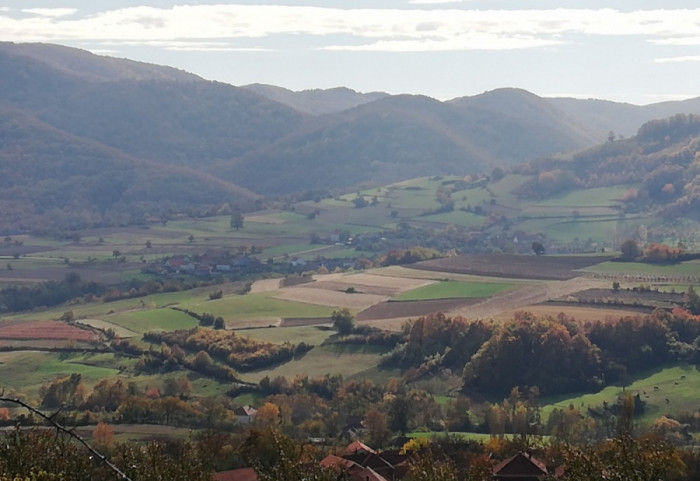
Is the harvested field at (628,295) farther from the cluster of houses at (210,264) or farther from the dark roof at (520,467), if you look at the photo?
the cluster of houses at (210,264)

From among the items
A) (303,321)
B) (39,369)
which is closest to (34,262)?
(303,321)

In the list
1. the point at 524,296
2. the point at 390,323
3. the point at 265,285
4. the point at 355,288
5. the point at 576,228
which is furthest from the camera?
the point at 576,228

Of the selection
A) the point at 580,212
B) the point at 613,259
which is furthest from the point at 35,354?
the point at 580,212

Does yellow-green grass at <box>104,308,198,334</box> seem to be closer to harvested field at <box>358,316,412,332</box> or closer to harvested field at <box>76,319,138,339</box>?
harvested field at <box>76,319,138,339</box>

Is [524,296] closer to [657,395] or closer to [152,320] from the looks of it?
[657,395]

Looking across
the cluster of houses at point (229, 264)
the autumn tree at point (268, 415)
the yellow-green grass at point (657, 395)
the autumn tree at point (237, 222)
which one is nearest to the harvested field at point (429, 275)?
the cluster of houses at point (229, 264)

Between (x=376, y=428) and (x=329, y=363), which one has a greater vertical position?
(x=376, y=428)

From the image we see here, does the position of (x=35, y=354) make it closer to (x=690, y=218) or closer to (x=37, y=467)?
(x=37, y=467)
